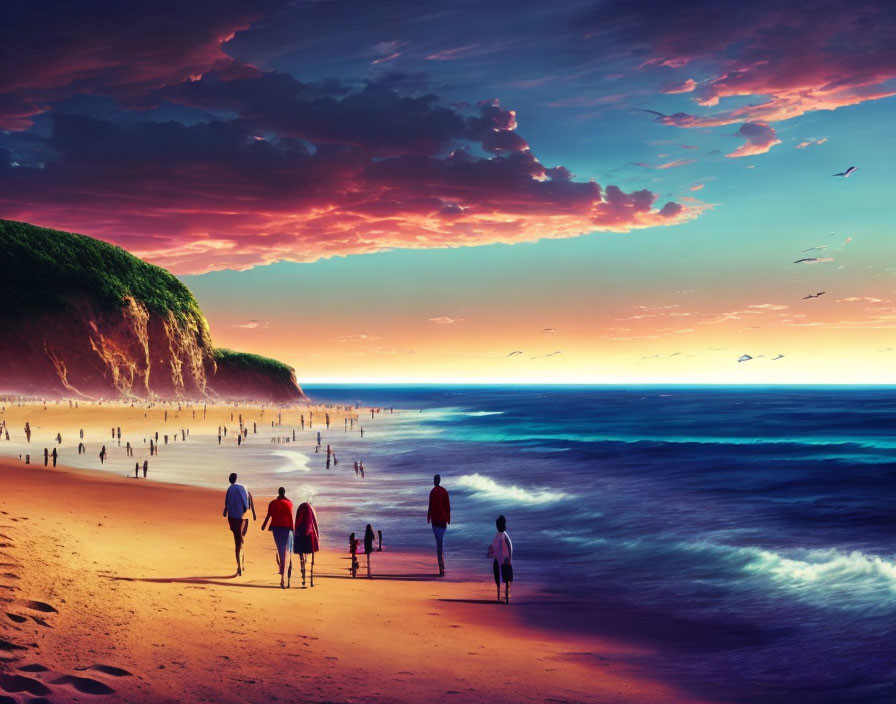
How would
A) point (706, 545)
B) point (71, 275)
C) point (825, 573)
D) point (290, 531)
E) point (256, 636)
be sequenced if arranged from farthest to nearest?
point (71, 275), point (706, 545), point (825, 573), point (290, 531), point (256, 636)

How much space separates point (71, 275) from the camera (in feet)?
390

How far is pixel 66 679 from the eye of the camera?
791 cm

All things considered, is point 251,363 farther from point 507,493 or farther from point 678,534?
point 678,534

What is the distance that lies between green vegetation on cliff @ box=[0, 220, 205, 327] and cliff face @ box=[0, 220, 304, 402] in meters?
0.15

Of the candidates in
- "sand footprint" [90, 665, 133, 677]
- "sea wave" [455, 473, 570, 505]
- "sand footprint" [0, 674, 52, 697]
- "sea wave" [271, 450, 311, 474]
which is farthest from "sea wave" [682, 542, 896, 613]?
"sea wave" [271, 450, 311, 474]

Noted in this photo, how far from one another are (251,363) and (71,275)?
2306 inches

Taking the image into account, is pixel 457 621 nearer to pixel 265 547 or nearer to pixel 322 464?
pixel 265 547

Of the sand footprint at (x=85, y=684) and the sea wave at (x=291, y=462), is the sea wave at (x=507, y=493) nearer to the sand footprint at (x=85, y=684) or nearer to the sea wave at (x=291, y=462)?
the sea wave at (x=291, y=462)

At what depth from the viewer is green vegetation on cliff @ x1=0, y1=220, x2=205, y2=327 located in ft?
367

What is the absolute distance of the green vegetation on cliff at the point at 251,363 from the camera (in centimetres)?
16875

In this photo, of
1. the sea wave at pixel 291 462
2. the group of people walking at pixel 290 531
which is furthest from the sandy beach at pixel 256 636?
the sea wave at pixel 291 462

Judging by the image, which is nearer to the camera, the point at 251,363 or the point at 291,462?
the point at 291,462

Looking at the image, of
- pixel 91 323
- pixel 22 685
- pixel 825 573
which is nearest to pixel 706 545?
pixel 825 573

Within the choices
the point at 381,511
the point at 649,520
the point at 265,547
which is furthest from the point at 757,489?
the point at 265,547
